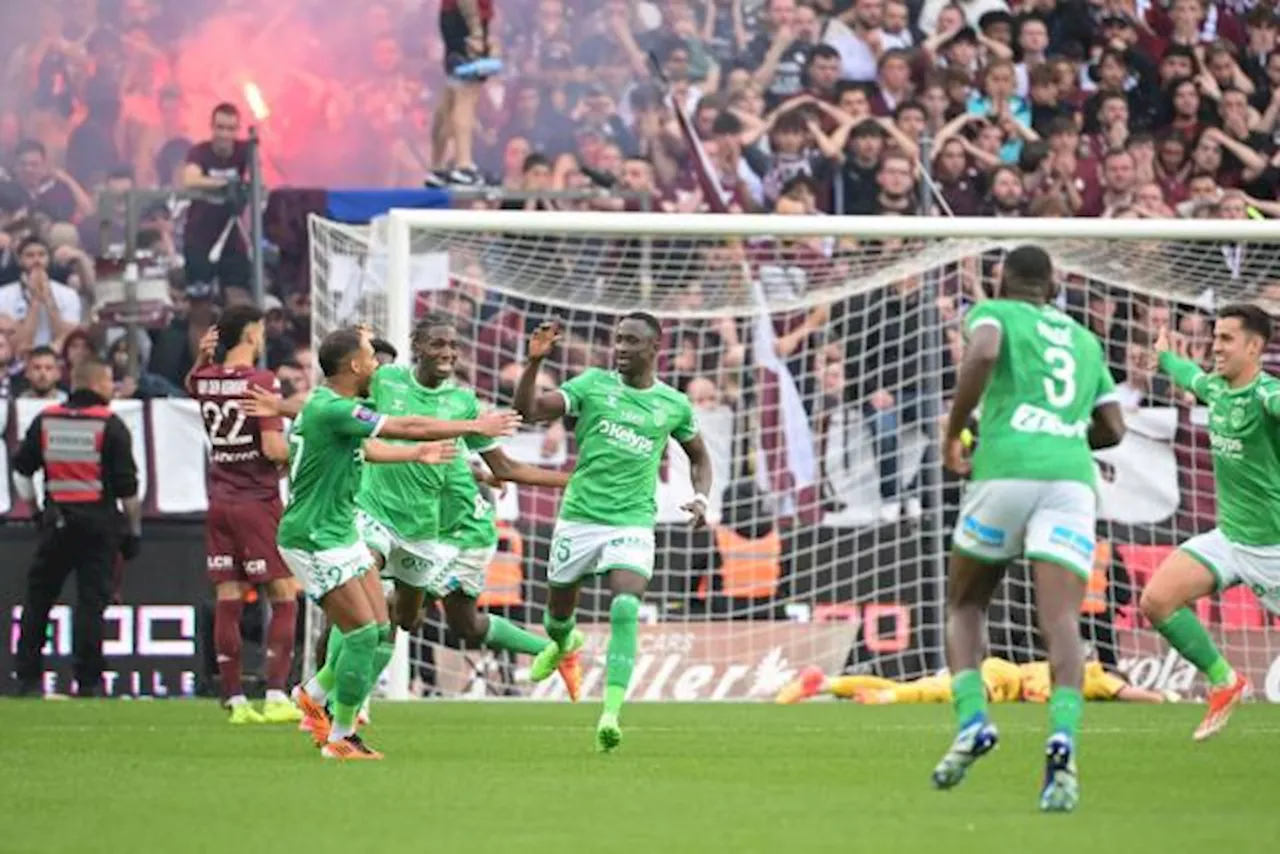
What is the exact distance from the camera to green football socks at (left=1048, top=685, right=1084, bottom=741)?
9406 millimetres

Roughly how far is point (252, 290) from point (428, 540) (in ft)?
18.3

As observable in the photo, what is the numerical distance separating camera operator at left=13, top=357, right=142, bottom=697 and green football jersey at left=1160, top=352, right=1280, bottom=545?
7.97 m

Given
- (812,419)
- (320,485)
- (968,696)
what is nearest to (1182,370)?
(968,696)

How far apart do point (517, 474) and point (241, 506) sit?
91.8 inches

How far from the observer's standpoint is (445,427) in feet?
39.0

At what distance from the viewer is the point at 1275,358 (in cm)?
2097

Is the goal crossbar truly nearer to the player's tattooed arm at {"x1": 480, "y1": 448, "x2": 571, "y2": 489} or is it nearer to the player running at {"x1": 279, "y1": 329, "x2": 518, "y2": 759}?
the player's tattooed arm at {"x1": 480, "y1": 448, "x2": 571, "y2": 489}

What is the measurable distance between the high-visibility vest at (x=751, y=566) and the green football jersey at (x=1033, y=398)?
31.8 feet

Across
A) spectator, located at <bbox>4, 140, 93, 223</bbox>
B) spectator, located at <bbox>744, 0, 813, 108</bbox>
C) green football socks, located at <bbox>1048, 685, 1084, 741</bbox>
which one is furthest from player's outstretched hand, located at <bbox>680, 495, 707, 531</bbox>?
spectator, located at <bbox>4, 140, 93, 223</bbox>

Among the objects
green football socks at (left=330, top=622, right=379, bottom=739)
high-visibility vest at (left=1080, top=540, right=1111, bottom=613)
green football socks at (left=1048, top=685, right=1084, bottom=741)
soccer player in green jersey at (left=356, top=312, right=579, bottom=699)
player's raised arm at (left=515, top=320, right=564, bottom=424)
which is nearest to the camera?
green football socks at (left=1048, top=685, right=1084, bottom=741)

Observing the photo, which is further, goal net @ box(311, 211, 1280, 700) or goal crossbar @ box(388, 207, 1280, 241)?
goal net @ box(311, 211, 1280, 700)

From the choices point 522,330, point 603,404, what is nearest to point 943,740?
point 603,404

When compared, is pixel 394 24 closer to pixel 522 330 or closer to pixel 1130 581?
pixel 522 330

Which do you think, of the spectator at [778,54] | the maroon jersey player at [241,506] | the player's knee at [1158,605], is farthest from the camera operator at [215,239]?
the player's knee at [1158,605]
